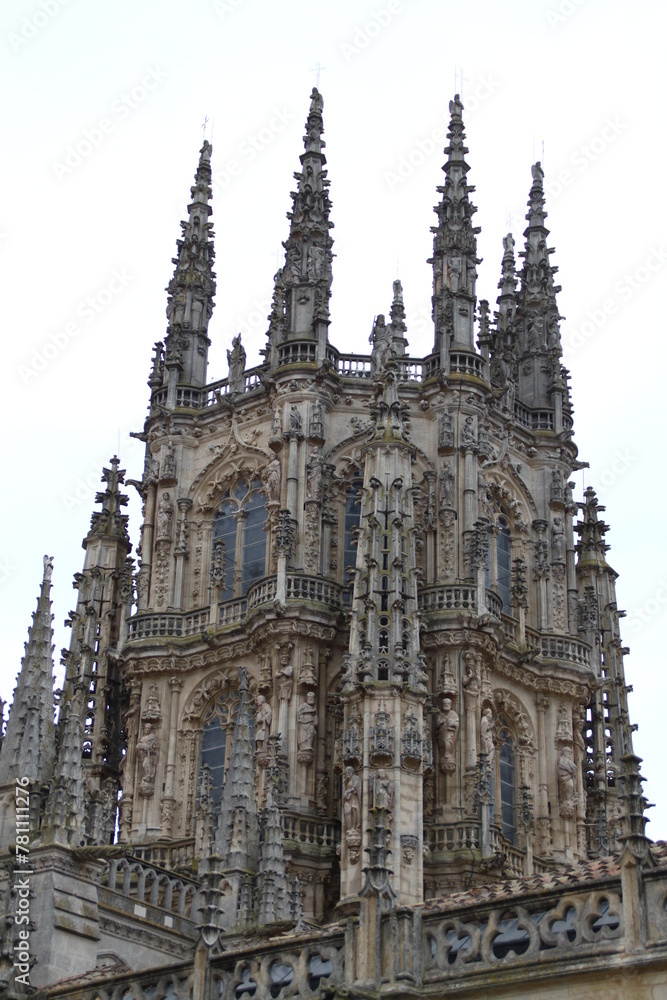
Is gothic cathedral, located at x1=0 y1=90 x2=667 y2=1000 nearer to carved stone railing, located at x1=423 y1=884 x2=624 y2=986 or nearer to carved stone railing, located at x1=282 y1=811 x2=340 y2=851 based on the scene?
carved stone railing, located at x1=282 y1=811 x2=340 y2=851

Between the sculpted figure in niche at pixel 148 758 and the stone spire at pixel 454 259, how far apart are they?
45.3ft

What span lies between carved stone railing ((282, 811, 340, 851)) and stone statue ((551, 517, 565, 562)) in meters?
12.4

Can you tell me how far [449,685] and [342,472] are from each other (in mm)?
7325

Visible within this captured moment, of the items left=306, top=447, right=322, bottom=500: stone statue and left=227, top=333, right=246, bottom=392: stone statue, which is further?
left=227, top=333, right=246, bottom=392: stone statue

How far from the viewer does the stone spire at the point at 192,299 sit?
51.9 metres

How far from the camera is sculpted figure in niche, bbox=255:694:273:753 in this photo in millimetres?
43375

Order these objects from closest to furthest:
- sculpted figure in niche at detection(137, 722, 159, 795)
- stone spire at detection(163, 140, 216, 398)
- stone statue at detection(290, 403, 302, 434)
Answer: sculpted figure in niche at detection(137, 722, 159, 795)
stone statue at detection(290, 403, 302, 434)
stone spire at detection(163, 140, 216, 398)

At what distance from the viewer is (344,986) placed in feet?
65.3

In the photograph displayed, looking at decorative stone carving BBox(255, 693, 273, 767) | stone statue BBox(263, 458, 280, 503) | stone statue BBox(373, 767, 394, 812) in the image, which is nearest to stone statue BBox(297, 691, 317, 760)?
decorative stone carving BBox(255, 693, 273, 767)

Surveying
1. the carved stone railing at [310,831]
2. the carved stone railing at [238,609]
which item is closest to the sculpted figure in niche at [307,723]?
the carved stone railing at [310,831]

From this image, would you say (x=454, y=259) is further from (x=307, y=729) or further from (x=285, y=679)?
(x=307, y=729)

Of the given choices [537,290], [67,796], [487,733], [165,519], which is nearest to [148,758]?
[165,519]

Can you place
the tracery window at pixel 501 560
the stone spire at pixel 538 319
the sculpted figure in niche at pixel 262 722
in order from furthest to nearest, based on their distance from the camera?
the stone spire at pixel 538 319 < the tracery window at pixel 501 560 < the sculpted figure in niche at pixel 262 722

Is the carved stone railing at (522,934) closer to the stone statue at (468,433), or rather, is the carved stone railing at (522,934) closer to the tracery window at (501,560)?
the tracery window at (501,560)
